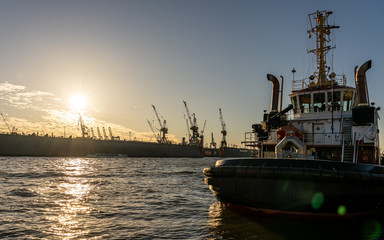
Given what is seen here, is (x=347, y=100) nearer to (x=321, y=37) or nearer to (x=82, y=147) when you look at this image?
(x=321, y=37)

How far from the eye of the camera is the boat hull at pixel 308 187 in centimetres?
817

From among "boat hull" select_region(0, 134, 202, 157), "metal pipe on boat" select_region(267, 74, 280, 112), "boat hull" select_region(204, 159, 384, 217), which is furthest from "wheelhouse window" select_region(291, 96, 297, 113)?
"boat hull" select_region(0, 134, 202, 157)

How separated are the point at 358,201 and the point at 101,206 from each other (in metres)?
9.05

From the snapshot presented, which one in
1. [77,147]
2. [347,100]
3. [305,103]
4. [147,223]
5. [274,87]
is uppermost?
[274,87]

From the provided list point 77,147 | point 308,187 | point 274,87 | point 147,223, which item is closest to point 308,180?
point 308,187

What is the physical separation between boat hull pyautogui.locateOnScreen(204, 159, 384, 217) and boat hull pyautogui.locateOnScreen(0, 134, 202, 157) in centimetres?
10291

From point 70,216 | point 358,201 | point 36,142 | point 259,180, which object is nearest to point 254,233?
point 259,180

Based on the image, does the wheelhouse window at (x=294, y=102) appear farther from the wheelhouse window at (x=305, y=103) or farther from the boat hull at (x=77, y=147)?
the boat hull at (x=77, y=147)

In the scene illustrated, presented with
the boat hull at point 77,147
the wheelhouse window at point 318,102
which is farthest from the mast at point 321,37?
the boat hull at point 77,147

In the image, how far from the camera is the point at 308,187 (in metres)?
8.26

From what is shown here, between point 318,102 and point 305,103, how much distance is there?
2.54ft

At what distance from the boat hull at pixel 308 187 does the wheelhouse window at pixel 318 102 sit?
361 inches

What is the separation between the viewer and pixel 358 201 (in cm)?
855

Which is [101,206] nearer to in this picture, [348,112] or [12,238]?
[12,238]
